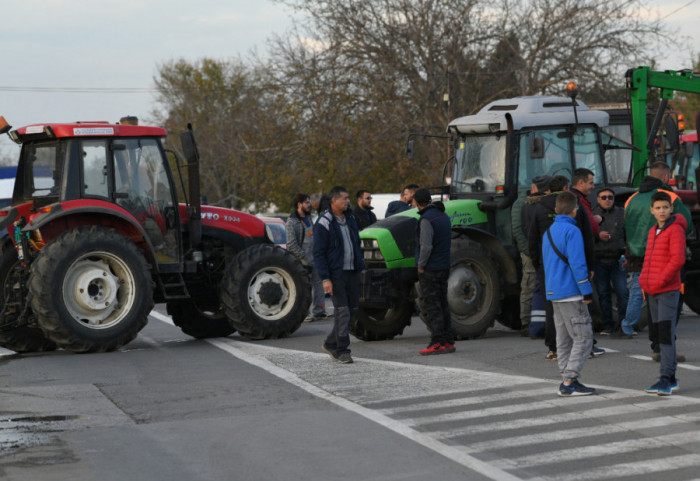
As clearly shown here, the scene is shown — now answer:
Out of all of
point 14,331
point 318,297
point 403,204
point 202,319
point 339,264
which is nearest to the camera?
point 339,264

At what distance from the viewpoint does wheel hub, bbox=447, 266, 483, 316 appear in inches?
549

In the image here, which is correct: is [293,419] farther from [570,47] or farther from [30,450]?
[570,47]

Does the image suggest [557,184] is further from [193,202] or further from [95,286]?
[95,286]

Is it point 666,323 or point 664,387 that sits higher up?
point 666,323

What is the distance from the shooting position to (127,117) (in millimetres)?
14469

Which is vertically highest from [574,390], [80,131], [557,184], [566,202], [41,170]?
[80,131]

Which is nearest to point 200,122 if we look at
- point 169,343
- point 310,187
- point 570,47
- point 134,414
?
point 310,187

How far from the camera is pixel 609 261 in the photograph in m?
13.9

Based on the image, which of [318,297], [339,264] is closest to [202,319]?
[318,297]

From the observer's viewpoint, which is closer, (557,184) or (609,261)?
(557,184)

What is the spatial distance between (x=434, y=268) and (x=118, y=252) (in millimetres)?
3684

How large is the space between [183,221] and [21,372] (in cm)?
329

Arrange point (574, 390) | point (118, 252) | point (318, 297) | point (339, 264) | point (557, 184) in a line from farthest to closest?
point (318, 297), point (118, 252), point (557, 184), point (339, 264), point (574, 390)

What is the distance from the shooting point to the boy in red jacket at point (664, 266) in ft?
32.1
